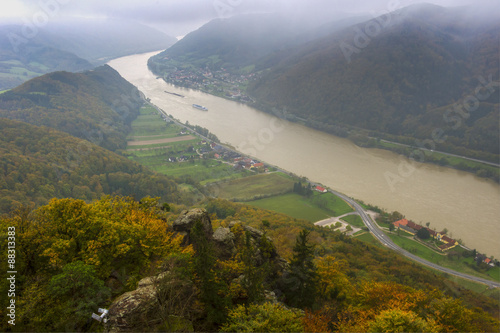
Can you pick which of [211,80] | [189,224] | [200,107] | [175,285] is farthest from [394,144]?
[211,80]

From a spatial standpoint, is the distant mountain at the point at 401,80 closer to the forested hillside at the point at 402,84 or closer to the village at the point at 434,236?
the forested hillside at the point at 402,84

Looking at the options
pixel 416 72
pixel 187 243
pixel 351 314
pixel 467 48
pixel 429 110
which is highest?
pixel 467 48

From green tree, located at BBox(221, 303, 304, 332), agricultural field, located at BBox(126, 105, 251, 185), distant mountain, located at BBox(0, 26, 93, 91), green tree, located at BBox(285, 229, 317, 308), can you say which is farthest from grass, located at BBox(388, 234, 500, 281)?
distant mountain, located at BBox(0, 26, 93, 91)

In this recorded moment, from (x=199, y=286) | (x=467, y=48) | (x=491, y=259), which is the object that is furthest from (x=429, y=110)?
(x=199, y=286)

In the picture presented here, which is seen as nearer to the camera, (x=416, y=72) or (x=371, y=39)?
(x=416, y=72)

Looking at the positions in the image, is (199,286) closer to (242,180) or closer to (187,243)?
(187,243)

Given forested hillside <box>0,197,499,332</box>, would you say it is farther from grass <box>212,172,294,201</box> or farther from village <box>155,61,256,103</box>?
village <box>155,61,256,103</box>
